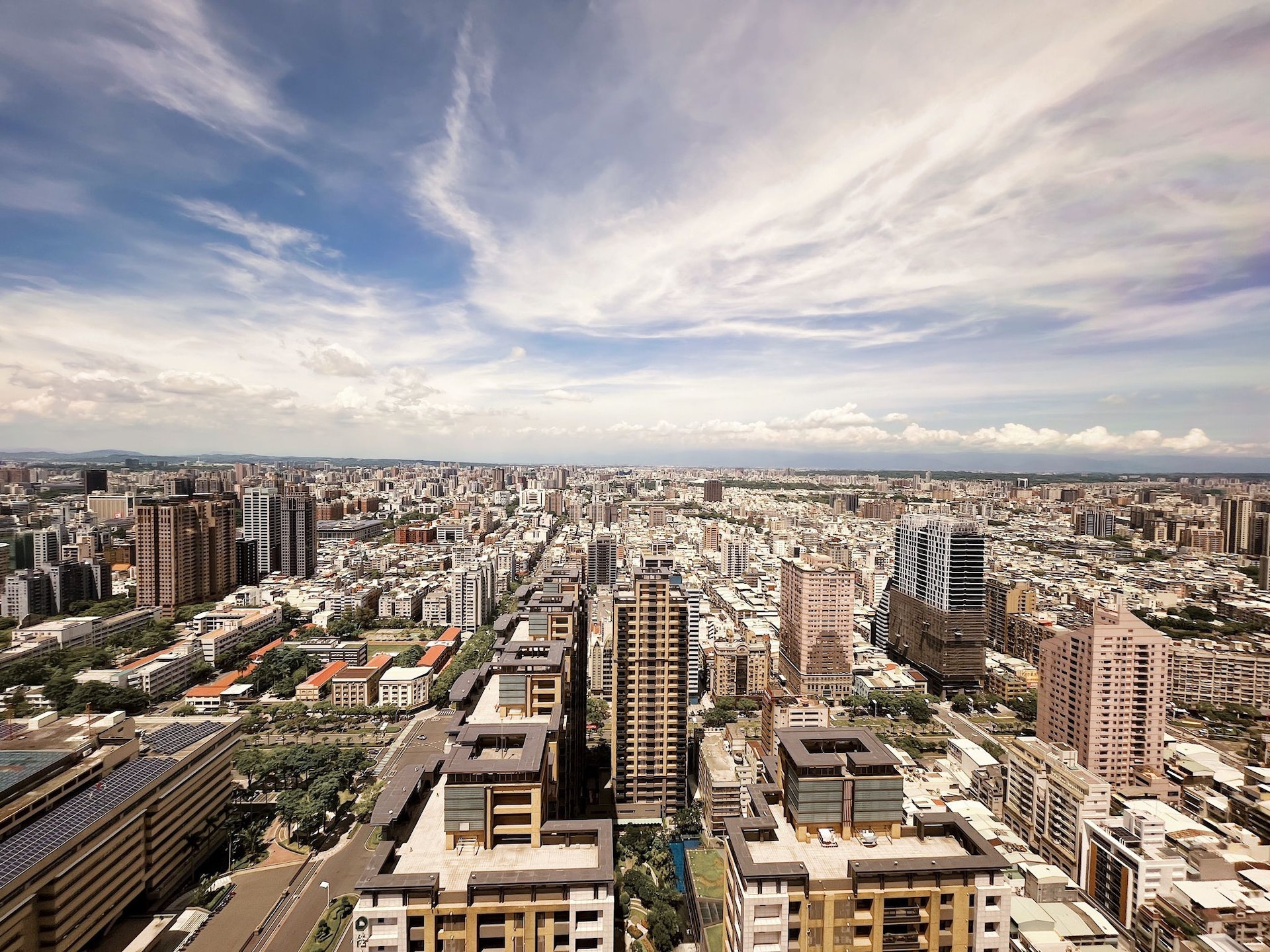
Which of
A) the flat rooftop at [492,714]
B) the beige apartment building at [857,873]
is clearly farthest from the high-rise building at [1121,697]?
the flat rooftop at [492,714]

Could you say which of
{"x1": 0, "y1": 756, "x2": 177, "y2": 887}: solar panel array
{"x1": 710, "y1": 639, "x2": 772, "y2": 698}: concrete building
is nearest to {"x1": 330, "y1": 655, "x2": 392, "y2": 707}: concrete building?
{"x1": 0, "y1": 756, "x2": 177, "y2": 887}: solar panel array

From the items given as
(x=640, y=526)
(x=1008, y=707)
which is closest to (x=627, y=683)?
(x=1008, y=707)

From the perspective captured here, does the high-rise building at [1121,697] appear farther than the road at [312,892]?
Yes

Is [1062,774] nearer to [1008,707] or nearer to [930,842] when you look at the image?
[930,842]

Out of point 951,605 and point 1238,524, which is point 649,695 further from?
point 1238,524

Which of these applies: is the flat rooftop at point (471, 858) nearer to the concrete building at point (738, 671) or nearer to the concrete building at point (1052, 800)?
the concrete building at point (1052, 800)
